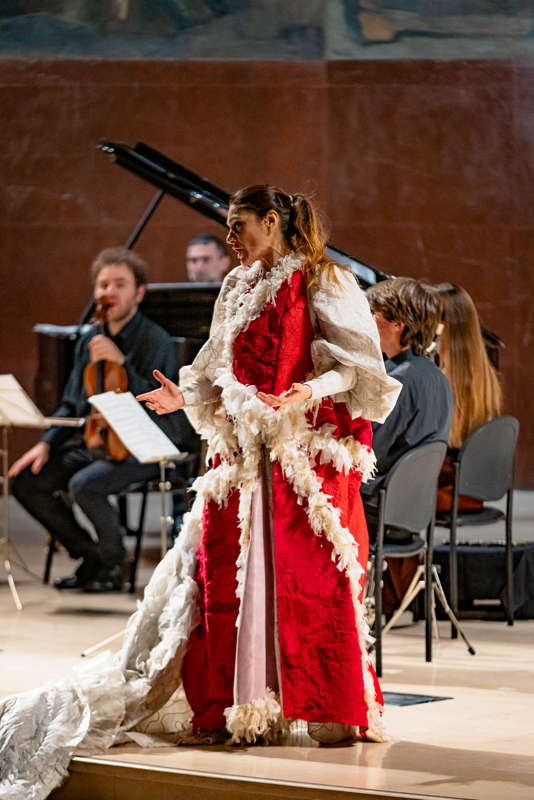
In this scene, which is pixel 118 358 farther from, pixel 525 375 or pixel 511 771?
pixel 525 375

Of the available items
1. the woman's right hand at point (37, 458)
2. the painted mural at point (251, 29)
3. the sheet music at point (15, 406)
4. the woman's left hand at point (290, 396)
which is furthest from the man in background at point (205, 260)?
the woman's left hand at point (290, 396)

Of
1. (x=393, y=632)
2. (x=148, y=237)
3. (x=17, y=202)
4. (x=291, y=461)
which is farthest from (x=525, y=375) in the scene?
(x=291, y=461)

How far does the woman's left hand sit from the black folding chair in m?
1.01

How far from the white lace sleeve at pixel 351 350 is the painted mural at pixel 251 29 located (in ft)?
19.4

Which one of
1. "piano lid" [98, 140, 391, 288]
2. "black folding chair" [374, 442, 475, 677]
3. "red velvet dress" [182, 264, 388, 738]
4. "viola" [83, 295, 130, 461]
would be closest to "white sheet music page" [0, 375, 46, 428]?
"viola" [83, 295, 130, 461]

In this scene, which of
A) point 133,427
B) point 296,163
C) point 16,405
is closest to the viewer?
point 133,427

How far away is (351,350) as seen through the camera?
3129 mm

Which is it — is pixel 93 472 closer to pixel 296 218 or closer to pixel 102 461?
pixel 102 461

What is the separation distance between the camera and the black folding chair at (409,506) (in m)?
3.95

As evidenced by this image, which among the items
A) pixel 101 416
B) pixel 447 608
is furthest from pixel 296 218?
pixel 101 416

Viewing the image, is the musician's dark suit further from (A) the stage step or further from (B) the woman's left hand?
(B) the woman's left hand

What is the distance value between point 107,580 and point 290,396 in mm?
2808

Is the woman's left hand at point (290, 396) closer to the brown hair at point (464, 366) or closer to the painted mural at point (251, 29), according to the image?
the brown hair at point (464, 366)

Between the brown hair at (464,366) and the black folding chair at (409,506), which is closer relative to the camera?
the black folding chair at (409,506)
